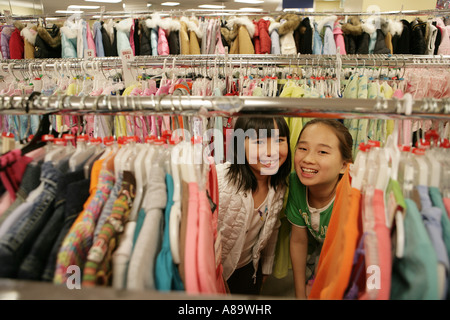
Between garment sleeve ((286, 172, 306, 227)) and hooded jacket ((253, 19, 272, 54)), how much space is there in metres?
1.64

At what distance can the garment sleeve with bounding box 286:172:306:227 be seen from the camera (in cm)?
116

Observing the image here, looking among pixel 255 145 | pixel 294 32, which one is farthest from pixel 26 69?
pixel 294 32

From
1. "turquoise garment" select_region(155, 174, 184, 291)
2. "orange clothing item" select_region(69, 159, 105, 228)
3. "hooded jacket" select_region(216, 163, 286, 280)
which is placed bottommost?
"hooded jacket" select_region(216, 163, 286, 280)

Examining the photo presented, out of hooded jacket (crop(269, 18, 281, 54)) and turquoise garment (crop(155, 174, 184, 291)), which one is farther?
hooded jacket (crop(269, 18, 281, 54))

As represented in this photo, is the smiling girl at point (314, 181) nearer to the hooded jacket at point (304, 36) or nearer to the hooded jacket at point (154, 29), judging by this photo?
the hooded jacket at point (304, 36)

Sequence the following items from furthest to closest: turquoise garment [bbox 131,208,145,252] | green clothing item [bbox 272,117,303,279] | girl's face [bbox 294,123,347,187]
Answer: green clothing item [bbox 272,117,303,279] → girl's face [bbox 294,123,347,187] → turquoise garment [bbox 131,208,145,252]

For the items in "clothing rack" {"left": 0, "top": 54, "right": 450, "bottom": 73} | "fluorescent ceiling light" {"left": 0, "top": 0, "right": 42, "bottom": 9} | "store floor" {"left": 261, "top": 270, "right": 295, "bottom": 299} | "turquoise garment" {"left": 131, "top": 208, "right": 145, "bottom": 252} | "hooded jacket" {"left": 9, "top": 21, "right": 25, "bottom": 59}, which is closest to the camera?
"turquoise garment" {"left": 131, "top": 208, "right": 145, "bottom": 252}

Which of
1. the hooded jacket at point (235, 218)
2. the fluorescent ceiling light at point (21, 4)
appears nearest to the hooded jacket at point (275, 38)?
the hooded jacket at point (235, 218)

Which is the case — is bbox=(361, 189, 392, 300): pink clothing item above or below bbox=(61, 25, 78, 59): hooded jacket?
below

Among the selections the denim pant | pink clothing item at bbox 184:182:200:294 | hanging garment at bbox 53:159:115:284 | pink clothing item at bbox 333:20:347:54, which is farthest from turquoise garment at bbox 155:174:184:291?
pink clothing item at bbox 333:20:347:54

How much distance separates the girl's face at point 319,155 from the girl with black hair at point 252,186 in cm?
12

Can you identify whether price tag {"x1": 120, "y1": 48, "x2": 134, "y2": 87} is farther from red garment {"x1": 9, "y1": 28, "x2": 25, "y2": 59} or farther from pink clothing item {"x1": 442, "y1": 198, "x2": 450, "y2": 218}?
red garment {"x1": 9, "y1": 28, "x2": 25, "y2": 59}

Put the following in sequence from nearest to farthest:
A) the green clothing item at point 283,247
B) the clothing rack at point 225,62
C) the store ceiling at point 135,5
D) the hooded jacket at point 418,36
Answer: the green clothing item at point 283,247
the clothing rack at point 225,62
the hooded jacket at point 418,36
the store ceiling at point 135,5

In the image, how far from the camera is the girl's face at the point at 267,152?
1.09m
